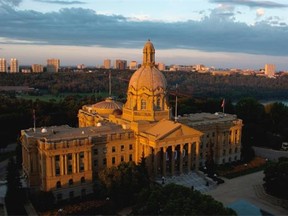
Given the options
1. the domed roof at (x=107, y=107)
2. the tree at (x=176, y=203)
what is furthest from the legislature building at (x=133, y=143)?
the tree at (x=176, y=203)

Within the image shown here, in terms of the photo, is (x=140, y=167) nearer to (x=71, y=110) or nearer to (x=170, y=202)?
(x=170, y=202)

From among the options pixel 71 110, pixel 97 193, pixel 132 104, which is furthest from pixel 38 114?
pixel 97 193

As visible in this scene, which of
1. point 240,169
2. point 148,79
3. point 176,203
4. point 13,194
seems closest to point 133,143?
point 148,79

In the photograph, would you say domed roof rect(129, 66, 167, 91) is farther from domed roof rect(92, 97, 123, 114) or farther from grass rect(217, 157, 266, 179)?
grass rect(217, 157, 266, 179)

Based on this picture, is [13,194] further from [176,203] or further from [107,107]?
[107,107]

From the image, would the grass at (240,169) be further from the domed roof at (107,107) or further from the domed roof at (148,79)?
the domed roof at (107,107)

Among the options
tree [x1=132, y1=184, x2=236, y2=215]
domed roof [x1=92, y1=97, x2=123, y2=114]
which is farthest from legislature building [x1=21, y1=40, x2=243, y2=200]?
tree [x1=132, y1=184, x2=236, y2=215]

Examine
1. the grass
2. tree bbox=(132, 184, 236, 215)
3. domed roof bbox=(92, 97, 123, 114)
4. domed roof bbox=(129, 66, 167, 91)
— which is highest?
domed roof bbox=(129, 66, 167, 91)
